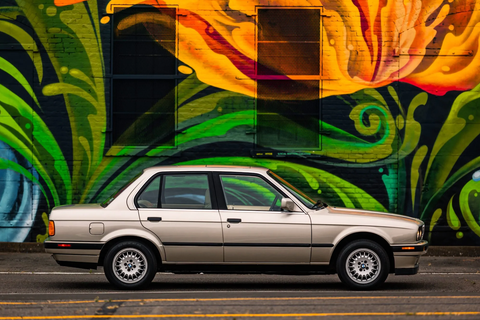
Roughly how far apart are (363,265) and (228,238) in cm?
168

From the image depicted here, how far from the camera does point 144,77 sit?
49.2 feet

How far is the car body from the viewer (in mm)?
9523

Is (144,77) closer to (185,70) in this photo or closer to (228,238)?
(185,70)

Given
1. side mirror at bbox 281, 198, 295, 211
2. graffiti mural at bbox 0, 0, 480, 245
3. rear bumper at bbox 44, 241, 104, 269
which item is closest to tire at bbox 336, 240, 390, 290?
side mirror at bbox 281, 198, 295, 211

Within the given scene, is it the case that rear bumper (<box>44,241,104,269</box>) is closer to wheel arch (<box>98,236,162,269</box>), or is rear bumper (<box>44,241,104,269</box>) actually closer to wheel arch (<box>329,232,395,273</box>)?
wheel arch (<box>98,236,162,269</box>)

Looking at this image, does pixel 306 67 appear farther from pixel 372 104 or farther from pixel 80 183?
pixel 80 183

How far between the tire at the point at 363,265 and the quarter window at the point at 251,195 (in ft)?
3.37

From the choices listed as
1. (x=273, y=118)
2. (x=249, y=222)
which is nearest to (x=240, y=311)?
(x=249, y=222)

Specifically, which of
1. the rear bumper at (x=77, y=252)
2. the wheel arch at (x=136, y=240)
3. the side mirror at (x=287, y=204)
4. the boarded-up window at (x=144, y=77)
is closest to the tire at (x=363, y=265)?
the side mirror at (x=287, y=204)

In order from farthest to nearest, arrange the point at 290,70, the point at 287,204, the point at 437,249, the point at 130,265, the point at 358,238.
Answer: the point at 290,70 < the point at 437,249 < the point at 358,238 < the point at 130,265 < the point at 287,204

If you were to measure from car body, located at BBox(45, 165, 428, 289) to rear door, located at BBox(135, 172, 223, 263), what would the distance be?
12mm

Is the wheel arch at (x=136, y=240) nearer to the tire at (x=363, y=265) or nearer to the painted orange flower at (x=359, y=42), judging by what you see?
the tire at (x=363, y=265)

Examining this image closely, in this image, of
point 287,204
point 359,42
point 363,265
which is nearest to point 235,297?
point 287,204

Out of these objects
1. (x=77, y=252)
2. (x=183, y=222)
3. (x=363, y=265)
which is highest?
(x=183, y=222)
